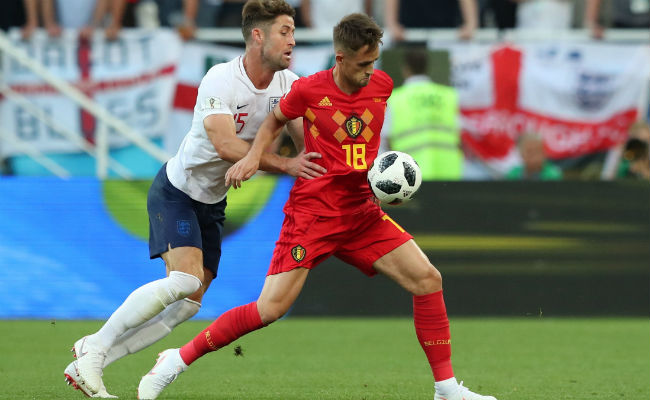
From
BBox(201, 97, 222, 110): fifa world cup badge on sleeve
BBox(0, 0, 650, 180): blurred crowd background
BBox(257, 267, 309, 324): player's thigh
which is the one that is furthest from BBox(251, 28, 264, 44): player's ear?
BBox(0, 0, 650, 180): blurred crowd background

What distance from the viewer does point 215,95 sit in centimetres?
625

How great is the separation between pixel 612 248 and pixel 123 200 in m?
→ 5.02

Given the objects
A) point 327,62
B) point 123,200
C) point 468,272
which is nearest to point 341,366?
point 468,272

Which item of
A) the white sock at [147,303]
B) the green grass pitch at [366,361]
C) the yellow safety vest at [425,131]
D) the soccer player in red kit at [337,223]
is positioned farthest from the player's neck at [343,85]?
the yellow safety vest at [425,131]

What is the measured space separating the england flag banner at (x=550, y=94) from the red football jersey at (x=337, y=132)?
6459 mm

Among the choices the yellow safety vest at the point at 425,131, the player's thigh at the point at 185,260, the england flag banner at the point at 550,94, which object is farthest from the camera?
the england flag banner at the point at 550,94

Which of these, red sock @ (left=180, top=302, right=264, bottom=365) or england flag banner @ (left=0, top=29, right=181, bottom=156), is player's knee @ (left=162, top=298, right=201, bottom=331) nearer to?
red sock @ (left=180, top=302, right=264, bottom=365)

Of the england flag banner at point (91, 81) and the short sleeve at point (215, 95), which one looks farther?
the england flag banner at point (91, 81)

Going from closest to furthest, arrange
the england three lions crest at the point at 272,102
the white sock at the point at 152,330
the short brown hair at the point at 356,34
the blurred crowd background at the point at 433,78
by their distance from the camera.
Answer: the short brown hair at the point at 356,34 < the england three lions crest at the point at 272,102 < the white sock at the point at 152,330 < the blurred crowd background at the point at 433,78

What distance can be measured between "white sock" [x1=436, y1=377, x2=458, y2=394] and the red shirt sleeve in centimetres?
170

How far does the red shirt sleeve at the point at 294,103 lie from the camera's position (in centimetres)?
602

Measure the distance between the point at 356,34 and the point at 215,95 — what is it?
95cm

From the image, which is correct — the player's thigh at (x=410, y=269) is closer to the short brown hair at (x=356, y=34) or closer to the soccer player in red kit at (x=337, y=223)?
the soccer player in red kit at (x=337, y=223)

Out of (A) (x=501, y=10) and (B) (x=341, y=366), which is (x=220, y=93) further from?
(A) (x=501, y=10)
